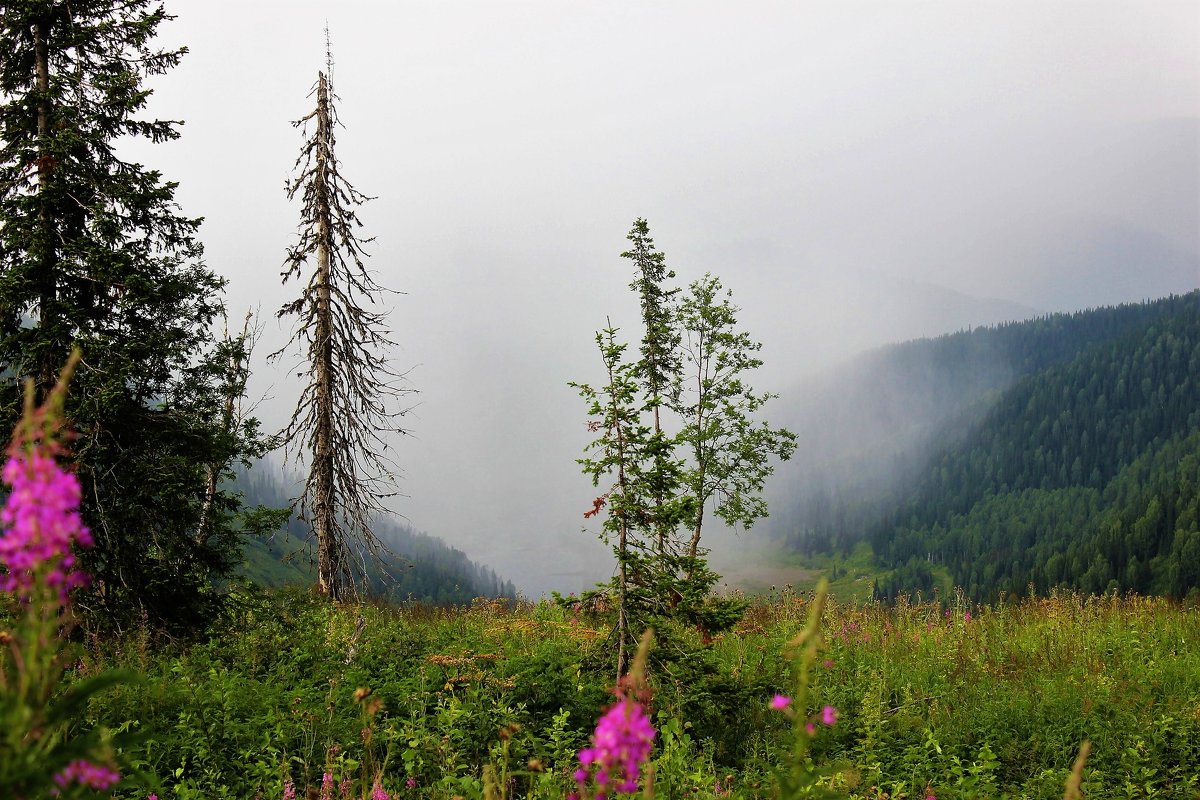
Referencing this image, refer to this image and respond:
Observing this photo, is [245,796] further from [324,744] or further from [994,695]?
[994,695]

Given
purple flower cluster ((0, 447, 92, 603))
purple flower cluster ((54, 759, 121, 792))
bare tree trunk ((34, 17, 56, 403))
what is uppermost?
bare tree trunk ((34, 17, 56, 403))

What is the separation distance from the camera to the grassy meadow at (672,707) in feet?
17.5

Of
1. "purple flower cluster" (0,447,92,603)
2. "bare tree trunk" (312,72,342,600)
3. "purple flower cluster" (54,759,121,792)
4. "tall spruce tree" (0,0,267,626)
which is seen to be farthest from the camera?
"bare tree trunk" (312,72,342,600)

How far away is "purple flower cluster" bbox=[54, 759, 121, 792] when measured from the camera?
1.42 meters

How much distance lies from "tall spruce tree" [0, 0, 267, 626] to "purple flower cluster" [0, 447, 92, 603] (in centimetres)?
919

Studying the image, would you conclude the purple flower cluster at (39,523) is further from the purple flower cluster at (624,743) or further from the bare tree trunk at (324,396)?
the bare tree trunk at (324,396)

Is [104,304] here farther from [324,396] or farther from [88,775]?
[88,775]

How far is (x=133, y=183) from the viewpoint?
1000 cm

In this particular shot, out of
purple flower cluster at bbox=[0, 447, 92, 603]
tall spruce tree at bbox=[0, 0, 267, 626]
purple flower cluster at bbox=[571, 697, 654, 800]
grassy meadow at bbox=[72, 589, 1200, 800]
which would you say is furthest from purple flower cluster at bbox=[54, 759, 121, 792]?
tall spruce tree at bbox=[0, 0, 267, 626]

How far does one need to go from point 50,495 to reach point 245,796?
5.17 meters

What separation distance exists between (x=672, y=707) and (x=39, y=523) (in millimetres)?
6308

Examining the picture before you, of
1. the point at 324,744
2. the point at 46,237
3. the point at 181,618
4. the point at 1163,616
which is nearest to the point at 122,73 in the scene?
the point at 46,237

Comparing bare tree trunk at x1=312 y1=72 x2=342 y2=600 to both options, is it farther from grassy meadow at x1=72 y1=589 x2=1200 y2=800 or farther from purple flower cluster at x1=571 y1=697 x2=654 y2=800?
purple flower cluster at x1=571 y1=697 x2=654 y2=800

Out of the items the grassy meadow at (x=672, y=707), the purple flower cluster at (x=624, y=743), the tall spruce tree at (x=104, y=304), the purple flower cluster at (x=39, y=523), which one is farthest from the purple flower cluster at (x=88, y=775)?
the tall spruce tree at (x=104, y=304)
